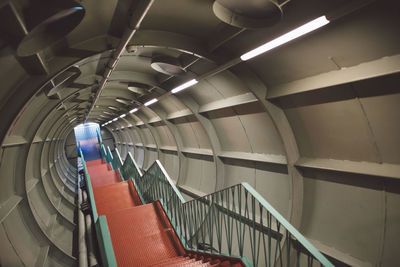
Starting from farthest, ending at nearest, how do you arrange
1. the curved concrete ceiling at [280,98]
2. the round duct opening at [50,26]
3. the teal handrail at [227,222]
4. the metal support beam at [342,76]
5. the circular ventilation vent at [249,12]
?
1. the teal handrail at [227,222]
2. the curved concrete ceiling at [280,98]
3. the metal support beam at [342,76]
4. the circular ventilation vent at [249,12]
5. the round duct opening at [50,26]

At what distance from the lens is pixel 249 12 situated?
8.75ft

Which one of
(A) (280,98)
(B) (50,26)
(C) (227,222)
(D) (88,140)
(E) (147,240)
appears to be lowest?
(C) (227,222)

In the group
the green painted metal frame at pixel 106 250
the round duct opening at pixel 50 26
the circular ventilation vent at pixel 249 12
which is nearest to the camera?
the round duct opening at pixel 50 26

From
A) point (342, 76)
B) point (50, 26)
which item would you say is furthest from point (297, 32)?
point (50, 26)

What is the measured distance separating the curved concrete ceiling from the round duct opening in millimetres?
153

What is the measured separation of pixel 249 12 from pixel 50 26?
207cm

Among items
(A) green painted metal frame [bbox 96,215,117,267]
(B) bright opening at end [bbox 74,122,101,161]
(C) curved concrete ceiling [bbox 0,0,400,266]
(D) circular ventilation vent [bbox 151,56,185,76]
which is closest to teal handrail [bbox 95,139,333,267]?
(C) curved concrete ceiling [bbox 0,0,400,266]

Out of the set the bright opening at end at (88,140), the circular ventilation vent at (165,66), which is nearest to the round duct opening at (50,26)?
the circular ventilation vent at (165,66)

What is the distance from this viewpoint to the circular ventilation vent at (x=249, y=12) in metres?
2.53

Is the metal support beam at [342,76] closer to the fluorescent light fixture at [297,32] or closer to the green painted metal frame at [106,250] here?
the fluorescent light fixture at [297,32]

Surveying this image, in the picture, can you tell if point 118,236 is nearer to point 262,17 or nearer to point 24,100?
point 24,100

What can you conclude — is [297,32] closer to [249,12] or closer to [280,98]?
[249,12]

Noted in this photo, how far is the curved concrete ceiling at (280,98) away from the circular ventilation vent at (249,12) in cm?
66

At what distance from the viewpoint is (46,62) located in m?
3.33
